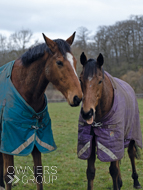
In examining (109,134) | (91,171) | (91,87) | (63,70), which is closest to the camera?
(63,70)

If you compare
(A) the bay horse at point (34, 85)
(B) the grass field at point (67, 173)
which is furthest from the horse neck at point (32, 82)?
(B) the grass field at point (67, 173)

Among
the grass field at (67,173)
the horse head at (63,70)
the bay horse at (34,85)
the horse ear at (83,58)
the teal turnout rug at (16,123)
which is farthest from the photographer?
the grass field at (67,173)

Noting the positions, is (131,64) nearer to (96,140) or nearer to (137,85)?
(137,85)

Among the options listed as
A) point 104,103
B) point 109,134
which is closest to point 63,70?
point 104,103

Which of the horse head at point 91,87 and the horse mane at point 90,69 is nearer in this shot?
the horse head at point 91,87

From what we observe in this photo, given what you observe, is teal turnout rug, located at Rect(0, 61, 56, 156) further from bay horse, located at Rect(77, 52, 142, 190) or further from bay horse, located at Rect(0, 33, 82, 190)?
bay horse, located at Rect(77, 52, 142, 190)

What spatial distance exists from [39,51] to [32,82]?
45 cm

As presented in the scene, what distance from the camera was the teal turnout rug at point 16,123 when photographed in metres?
3.09

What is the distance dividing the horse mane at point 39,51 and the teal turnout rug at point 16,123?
0.34 m

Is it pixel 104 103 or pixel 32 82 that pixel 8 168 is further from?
pixel 104 103

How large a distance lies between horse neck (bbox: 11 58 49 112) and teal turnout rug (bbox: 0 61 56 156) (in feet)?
0.30

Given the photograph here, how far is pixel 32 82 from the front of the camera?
3.17 metres

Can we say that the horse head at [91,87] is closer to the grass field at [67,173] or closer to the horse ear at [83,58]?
the horse ear at [83,58]

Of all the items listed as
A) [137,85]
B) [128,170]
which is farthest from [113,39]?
[128,170]
